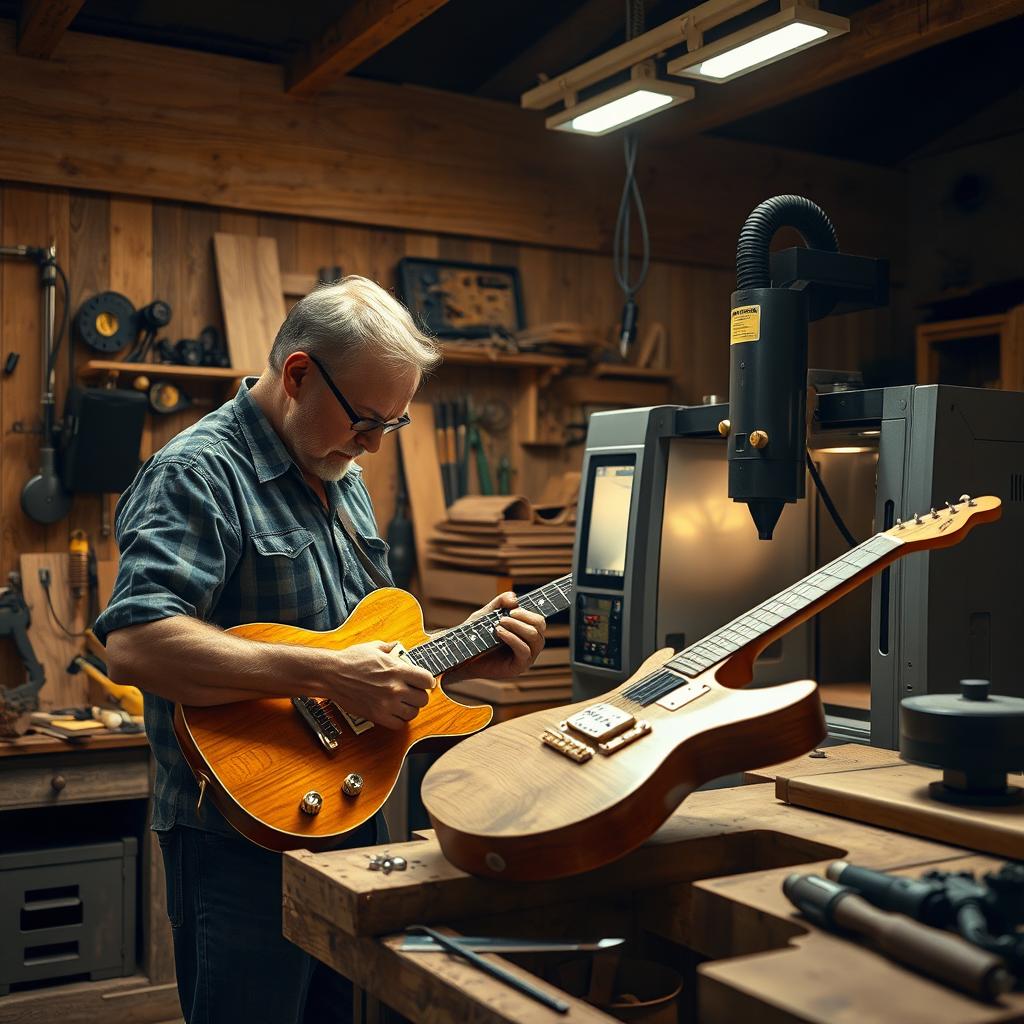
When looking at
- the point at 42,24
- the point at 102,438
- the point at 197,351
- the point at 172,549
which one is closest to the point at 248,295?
the point at 197,351

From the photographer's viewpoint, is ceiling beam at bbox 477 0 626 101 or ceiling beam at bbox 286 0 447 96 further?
ceiling beam at bbox 477 0 626 101

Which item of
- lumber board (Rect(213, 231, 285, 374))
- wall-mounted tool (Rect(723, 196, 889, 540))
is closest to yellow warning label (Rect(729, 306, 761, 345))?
wall-mounted tool (Rect(723, 196, 889, 540))

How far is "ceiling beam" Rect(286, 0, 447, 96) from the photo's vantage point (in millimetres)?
3418

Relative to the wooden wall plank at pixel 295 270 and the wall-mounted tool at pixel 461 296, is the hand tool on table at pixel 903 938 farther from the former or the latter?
the wall-mounted tool at pixel 461 296

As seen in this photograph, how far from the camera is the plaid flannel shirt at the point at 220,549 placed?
6.02 ft

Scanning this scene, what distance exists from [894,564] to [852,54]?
2.33 meters

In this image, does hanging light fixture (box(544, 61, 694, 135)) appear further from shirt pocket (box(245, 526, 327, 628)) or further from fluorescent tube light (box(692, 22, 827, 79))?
shirt pocket (box(245, 526, 327, 628))

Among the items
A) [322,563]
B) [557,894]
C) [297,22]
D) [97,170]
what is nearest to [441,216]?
[297,22]

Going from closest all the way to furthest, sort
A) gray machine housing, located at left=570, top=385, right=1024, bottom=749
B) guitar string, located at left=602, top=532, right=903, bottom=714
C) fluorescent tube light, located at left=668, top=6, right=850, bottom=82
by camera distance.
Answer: guitar string, located at left=602, top=532, right=903, bottom=714 < gray machine housing, located at left=570, top=385, right=1024, bottom=749 < fluorescent tube light, located at left=668, top=6, right=850, bottom=82

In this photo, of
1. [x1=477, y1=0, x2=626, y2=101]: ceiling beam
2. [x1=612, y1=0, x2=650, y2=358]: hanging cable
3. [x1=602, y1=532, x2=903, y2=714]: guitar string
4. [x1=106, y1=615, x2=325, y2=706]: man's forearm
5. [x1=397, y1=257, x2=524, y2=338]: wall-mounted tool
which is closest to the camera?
[x1=602, y1=532, x2=903, y2=714]: guitar string

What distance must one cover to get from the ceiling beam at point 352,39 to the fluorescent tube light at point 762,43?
708 millimetres

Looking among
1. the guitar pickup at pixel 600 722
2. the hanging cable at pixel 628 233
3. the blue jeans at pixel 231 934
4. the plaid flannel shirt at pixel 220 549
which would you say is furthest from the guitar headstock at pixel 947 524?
the hanging cable at pixel 628 233

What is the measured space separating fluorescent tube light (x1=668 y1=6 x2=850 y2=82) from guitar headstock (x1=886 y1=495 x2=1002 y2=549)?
1.66 metres

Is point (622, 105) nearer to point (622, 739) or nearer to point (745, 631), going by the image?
point (745, 631)
